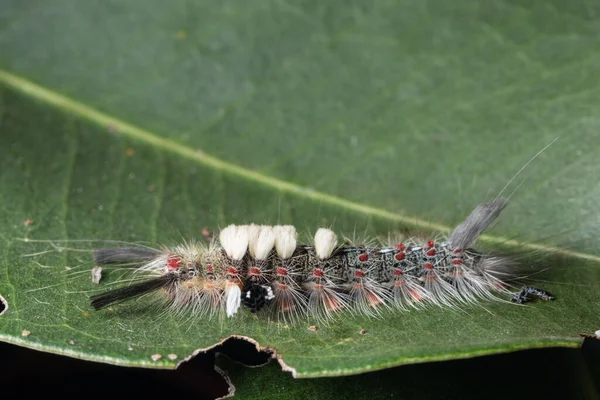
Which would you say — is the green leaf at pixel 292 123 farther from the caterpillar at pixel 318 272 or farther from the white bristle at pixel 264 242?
the white bristle at pixel 264 242

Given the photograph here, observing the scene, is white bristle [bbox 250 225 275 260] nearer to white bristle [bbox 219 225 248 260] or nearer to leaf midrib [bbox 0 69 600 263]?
white bristle [bbox 219 225 248 260]

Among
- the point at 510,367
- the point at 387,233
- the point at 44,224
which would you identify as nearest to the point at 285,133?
the point at 387,233

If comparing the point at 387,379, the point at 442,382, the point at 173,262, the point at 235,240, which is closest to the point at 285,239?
the point at 235,240

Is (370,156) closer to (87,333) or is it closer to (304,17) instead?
(304,17)

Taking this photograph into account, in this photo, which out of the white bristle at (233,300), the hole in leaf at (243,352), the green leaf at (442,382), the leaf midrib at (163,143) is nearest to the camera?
the green leaf at (442,382)

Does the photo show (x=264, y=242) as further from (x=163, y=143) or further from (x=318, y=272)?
(x=163, y=143)

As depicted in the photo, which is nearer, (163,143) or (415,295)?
(415,295)

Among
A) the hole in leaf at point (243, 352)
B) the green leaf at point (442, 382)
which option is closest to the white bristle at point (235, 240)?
the hole in leaf at point (243, 352)
